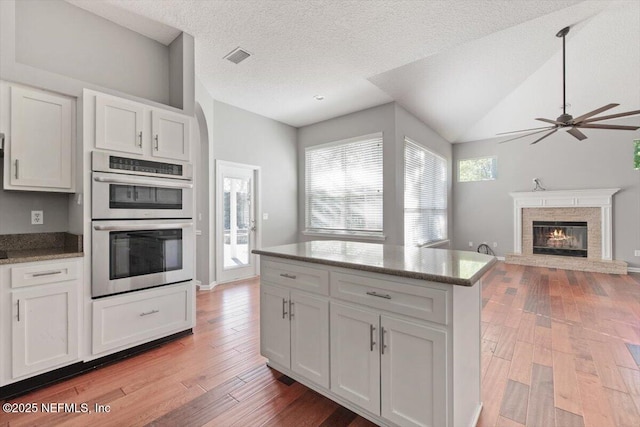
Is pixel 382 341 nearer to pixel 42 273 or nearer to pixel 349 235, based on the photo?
pixel 42 273

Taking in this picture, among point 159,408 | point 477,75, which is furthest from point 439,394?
point 477,75

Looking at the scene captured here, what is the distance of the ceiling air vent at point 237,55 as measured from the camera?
10.8 ft

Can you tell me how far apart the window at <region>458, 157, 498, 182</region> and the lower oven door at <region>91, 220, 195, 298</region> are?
716 centimetres

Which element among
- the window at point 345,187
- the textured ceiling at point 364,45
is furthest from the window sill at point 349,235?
the textured ceiling at point 364,45

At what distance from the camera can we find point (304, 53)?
3.35m

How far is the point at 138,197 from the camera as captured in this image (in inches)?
99.0

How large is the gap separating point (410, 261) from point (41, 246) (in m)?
2.97

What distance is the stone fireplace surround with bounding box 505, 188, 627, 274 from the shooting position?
19.2 feet

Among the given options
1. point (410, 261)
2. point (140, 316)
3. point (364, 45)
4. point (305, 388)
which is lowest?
point (305, 388)

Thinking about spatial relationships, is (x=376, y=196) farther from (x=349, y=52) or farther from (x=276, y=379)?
(x=276, y=379)

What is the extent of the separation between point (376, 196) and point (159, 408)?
419cm

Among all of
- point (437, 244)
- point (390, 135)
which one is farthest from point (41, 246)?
point (437, 244)

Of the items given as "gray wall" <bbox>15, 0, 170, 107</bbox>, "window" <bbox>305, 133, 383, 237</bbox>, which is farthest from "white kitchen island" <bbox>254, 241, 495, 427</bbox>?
"window" <bbox>305, 133, 383, 237</bbox>

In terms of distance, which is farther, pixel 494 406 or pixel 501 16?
pixel 501 16
